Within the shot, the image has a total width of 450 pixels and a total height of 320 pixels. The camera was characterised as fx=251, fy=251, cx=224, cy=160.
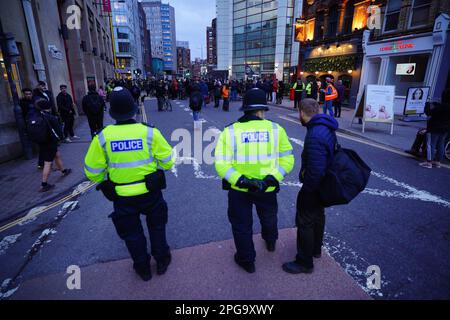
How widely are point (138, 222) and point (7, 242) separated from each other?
240 centimetres

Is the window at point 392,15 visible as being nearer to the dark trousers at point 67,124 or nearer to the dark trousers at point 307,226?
the dark trousers at point 307,226

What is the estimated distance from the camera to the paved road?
9.48 ft

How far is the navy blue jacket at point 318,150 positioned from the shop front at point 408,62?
10.5 m

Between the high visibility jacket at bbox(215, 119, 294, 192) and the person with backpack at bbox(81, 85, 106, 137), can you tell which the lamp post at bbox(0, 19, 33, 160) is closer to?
the person with backpack at bbox(81, 85, 106, 137)

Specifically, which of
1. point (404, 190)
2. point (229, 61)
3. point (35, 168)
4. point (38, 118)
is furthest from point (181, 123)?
point (229, 61)

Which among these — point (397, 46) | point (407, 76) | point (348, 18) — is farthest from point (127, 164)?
point (348, 18)

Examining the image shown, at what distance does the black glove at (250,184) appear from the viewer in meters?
2.48

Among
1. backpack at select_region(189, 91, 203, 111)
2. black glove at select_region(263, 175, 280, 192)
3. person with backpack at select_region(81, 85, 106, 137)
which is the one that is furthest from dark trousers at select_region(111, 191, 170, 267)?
backpack at select_region(189, 91, 203, 111)

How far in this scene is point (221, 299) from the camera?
8.28 ft

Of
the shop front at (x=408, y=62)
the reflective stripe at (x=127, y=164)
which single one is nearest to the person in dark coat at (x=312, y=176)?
the reflective stripe at (x=127, y=164)

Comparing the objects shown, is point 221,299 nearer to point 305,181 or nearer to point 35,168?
point 305,181

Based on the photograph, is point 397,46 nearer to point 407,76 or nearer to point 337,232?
point 407,76

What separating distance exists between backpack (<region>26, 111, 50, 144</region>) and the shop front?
11825mm

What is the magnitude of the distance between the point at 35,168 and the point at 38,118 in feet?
6.94
